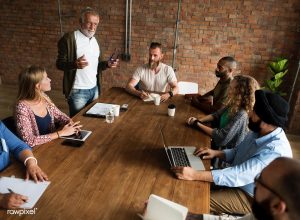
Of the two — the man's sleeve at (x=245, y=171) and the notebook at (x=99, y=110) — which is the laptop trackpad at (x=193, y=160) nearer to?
the man's sleeve at (x=245, y=171)

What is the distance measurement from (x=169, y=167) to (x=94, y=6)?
3.78m

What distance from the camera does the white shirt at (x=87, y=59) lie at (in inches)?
116

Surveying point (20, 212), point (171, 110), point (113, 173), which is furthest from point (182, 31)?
point (20, 212)

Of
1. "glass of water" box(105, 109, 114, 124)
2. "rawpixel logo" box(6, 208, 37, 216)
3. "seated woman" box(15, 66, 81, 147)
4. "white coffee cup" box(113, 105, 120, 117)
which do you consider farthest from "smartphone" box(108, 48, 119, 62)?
"rawpixel logo" box(6, 208, 37, 216)

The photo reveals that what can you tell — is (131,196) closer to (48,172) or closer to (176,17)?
(48,172)

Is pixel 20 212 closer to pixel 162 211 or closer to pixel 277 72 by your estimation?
pixel 162 211

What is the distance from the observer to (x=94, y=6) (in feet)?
14.8

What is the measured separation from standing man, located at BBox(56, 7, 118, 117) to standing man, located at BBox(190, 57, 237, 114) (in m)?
1.14

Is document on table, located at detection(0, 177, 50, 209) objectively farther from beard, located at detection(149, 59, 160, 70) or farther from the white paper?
beard, located at detection(149, 59, 160, 70)

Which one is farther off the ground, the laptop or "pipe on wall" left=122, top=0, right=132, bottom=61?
"pipe on wall" left=122, top=0, right=132, bottom=61

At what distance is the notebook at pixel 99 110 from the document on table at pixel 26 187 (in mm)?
989

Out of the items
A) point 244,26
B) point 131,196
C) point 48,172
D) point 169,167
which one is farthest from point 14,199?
point 244,26

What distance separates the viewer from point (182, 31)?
4.41 meters

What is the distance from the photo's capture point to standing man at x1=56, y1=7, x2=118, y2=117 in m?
2.85
